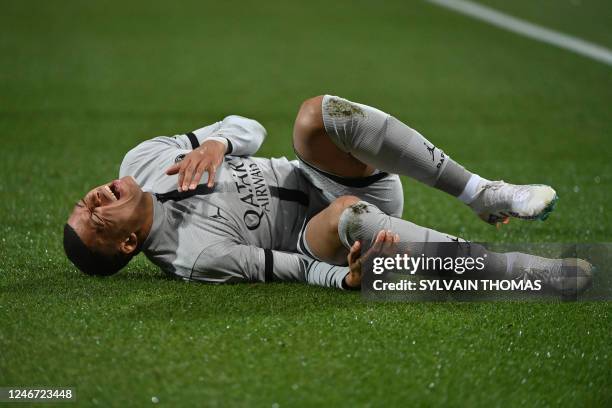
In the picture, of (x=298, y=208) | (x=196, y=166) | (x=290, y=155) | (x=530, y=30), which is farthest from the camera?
(x=530, y=30)

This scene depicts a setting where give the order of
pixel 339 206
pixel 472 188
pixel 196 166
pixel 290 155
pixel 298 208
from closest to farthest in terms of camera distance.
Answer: pixel 339 206 → pixel 472 188 → pixel 196 166 → pixel 298 208 → pixel 290 155

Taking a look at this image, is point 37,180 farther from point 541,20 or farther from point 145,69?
point 541,20

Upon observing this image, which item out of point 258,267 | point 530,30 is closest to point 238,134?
point 258,267

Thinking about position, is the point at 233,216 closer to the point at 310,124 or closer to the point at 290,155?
the point at 310,124

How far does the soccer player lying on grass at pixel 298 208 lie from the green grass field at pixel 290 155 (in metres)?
0.11

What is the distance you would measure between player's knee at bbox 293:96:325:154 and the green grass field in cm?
53

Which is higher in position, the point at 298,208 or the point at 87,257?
the point at 298,208

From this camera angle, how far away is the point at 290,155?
20.3ft

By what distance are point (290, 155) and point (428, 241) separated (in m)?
3.03

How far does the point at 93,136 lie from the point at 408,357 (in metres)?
4.31

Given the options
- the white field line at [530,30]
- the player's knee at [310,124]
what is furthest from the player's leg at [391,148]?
the white field line at [530,30]

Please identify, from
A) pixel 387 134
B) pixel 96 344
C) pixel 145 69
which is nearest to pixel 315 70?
pixel 145 69

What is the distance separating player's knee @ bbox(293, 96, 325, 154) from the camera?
11.3 ft

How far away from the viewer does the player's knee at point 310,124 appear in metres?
3.44
